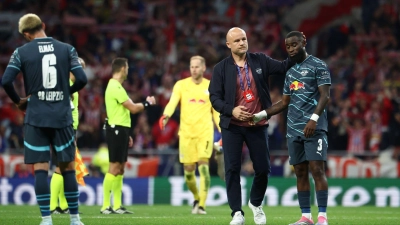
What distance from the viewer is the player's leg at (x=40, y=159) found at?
865cm

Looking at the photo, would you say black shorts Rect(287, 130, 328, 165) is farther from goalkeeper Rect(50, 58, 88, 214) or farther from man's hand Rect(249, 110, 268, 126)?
goalkeeper Rect(50, 58, 88, 214)

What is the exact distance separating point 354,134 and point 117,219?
34.4ft

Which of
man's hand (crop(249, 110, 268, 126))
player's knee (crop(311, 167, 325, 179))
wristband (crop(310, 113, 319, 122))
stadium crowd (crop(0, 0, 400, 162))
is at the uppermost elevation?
stadium crowd (crop(0, 0, 400, 162))

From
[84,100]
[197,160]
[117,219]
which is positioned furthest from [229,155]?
[84,100]

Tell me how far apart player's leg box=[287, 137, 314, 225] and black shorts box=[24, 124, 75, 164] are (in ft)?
8.70

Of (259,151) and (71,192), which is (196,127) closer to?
(259,151)

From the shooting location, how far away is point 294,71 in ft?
31.3

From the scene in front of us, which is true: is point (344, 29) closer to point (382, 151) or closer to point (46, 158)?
point (382, 151)

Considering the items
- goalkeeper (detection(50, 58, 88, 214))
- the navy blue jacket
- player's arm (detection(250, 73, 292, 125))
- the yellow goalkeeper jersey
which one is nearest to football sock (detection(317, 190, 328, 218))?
player's arm (detection(250, 73, 292, 125))

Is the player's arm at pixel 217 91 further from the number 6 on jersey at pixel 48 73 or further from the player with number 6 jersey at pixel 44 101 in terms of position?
the number 6 on jersey at pixel 48 73

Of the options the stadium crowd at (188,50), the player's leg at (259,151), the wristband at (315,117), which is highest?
the stadium crowd at (188,50)

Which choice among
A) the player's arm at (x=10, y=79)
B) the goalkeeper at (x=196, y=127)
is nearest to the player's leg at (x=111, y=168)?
the goalkeeper at (x=196, y=127)

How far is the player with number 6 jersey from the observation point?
8641 mm

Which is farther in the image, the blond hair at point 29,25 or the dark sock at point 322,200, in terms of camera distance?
the dark sock at point 322,200
